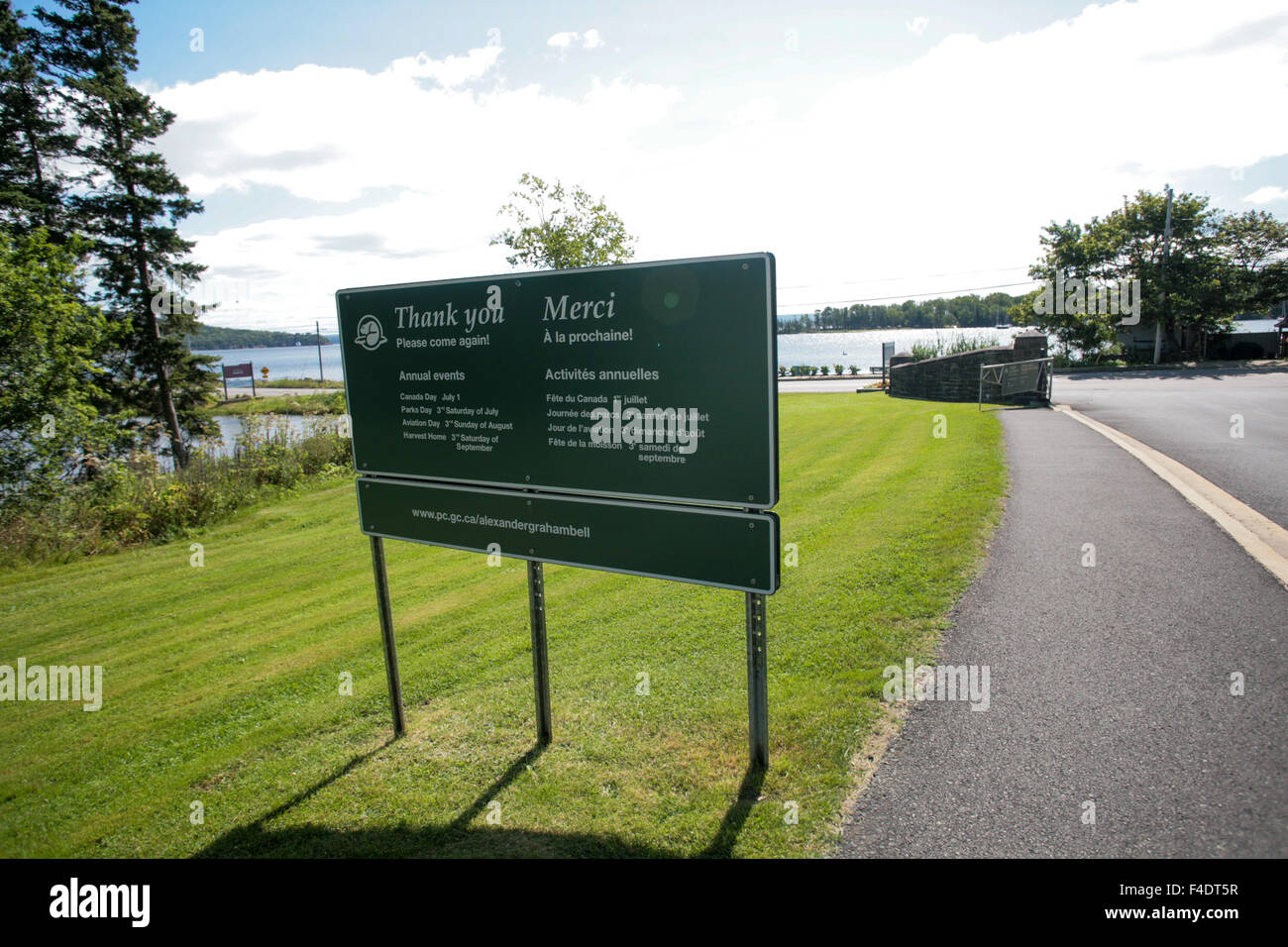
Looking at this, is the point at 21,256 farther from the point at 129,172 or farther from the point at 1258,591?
the point at 1258,591

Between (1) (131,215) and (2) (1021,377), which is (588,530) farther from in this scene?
(1) (131,215)

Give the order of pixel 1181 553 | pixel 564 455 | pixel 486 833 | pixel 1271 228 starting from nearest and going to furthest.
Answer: pixel 486 833, pixel 564 455, pixel 1181 553, pixel 1271 228

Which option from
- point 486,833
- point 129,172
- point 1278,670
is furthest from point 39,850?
point 129,172

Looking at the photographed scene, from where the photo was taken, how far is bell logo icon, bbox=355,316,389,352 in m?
4.81

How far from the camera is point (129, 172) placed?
25.8 metres

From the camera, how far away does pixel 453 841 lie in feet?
12.0

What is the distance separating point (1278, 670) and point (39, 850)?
24.2 ft

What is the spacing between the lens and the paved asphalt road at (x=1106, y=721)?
320cm

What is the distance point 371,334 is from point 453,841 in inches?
128

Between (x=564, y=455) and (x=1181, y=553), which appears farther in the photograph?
(x=1181, y=553)

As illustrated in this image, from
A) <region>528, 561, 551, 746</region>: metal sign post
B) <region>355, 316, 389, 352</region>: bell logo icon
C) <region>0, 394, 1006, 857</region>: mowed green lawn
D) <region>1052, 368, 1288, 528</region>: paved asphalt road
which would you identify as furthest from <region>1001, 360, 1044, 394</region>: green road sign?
<region>355, 316, 389, 352</region>: bell logo icon

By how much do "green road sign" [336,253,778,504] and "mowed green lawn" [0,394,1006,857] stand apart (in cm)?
166

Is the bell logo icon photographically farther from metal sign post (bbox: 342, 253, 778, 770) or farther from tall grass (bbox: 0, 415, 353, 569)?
tall grass (bbox: 0, 415, 353, 569)

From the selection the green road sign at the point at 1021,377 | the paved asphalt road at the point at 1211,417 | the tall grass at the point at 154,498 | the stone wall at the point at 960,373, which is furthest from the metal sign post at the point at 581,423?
the stone wall at the point at 960,373
